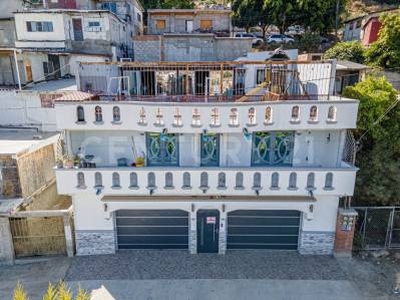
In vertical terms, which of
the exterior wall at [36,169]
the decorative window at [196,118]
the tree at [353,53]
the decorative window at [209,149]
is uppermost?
the tree at [353,53]

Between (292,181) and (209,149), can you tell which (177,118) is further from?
(292,181)

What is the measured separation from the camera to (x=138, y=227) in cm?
1294

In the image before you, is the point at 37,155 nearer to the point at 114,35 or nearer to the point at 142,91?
the point at 142,91

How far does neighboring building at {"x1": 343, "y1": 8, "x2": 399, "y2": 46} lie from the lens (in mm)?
29438

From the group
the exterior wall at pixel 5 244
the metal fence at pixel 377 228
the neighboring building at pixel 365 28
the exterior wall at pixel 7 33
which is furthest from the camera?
the neighboring building at pixel 365 28

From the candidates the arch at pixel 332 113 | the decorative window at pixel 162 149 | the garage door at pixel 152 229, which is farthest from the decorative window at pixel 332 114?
the garage door at pixel 152 229

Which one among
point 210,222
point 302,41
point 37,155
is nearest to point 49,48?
point 37,155

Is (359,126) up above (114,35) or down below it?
below

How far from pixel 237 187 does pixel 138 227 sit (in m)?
4.79

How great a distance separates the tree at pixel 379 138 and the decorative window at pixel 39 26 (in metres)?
20.6

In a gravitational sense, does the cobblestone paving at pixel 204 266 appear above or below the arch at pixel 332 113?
below

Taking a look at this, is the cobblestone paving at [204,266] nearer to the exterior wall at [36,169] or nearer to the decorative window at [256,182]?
the decorative window at [256,182]

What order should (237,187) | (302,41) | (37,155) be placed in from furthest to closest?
1. (302,41)
2. (37,155)
3. (237,187)

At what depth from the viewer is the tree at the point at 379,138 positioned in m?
12.2
